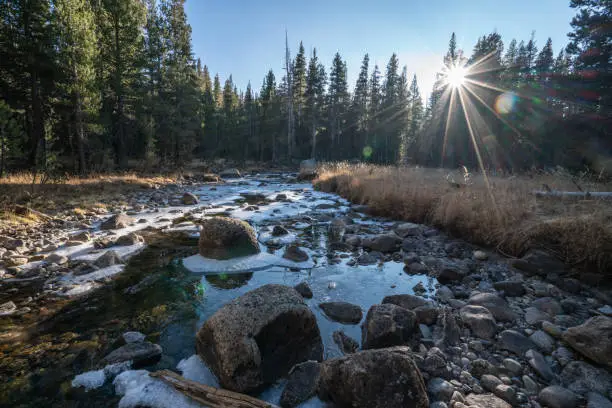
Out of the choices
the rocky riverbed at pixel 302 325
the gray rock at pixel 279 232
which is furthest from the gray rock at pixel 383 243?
the gray rock at pixel 279 232

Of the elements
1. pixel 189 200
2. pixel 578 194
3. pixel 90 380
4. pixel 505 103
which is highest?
pixel 505 103

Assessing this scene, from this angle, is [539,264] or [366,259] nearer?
[539,264]

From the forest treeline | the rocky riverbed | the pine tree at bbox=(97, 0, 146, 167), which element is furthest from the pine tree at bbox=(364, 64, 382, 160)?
the rocky riverbed

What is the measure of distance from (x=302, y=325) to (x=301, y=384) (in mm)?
518

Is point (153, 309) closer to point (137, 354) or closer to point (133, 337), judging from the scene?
point (133, 337)

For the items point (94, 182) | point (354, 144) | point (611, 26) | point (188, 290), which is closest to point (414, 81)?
point (354, 144)

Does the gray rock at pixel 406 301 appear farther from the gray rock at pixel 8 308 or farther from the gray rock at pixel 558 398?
the gray rock at pixel 8 308

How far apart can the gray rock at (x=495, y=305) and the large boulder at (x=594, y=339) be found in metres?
0.59

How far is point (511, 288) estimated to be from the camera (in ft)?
12.9

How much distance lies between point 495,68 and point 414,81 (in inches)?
1112

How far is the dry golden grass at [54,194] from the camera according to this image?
8330 mm

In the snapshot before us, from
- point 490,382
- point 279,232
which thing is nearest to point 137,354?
point 490,382

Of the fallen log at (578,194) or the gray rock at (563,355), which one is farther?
the fallen log at (578,194)

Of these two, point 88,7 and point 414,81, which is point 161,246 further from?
point 414,81
